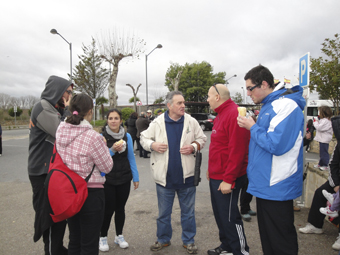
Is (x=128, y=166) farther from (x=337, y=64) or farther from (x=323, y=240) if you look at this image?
(x=337, y=64)

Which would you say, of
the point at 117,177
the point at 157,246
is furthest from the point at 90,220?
the point at 157,246

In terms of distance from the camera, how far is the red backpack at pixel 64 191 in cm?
194

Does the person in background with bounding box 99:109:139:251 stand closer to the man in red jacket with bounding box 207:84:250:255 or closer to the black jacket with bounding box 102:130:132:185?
the black jacket with bounding box 102:130:132:185

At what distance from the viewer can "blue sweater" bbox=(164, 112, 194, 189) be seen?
2992 millimetres

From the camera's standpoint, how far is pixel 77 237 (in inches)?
89.4

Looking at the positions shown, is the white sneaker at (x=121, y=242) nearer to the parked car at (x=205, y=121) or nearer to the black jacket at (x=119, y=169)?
the black jacket at (x=119, y=169)

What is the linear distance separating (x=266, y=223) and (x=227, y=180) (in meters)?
0.53

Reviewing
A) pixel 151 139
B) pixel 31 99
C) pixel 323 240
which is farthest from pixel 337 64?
pixel 31 99

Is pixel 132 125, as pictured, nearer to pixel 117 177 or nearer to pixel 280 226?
pixel 117 177

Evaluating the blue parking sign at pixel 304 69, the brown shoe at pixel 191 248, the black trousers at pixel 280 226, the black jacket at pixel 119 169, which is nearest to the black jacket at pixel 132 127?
the blue parking sign at pixel 304 69

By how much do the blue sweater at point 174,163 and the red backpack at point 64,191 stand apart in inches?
48.5

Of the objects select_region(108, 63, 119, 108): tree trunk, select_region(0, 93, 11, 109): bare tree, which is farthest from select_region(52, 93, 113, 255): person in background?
select_region(0, 93, 11, 109): bare tree

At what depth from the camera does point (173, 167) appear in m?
3.01

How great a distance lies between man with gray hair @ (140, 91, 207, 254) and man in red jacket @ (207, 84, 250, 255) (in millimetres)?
374
